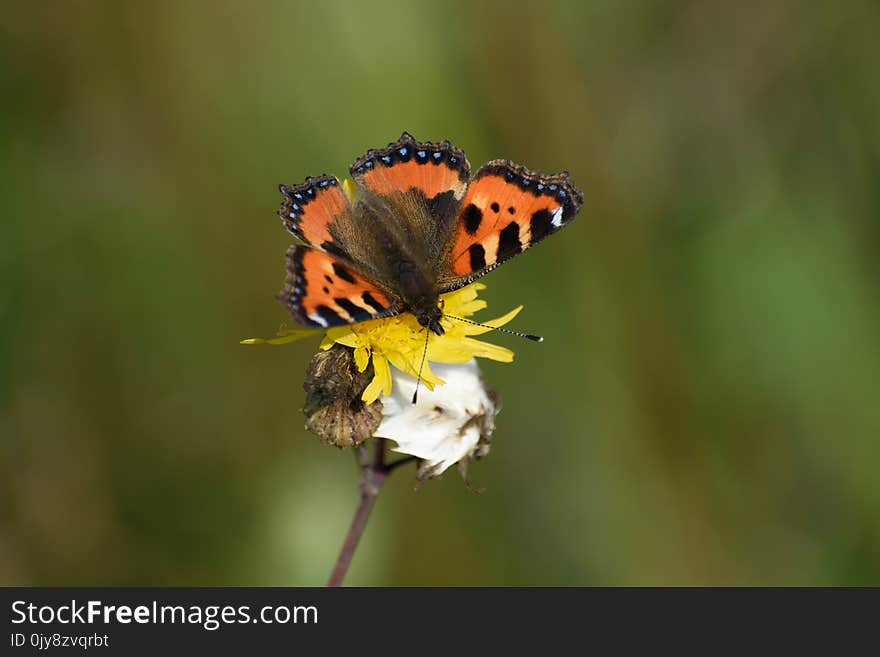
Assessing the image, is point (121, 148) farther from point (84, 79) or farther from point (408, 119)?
point (408, 119)

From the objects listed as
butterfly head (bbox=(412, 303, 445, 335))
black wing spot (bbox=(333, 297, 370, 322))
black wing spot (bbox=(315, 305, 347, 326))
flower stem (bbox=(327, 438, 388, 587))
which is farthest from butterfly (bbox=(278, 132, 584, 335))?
flower stem (bbox=(327, 438, 388, 587))

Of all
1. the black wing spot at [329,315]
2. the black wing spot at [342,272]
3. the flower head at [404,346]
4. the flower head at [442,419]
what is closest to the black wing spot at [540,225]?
the flower head at [404,346]

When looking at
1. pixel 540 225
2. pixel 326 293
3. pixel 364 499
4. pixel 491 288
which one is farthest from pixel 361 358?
pixel 491 288

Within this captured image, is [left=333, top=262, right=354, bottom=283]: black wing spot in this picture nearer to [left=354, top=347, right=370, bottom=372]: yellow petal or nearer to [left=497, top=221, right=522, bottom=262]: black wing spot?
→ [left=354, top=347, right=370, bottom=372]: yellow petal

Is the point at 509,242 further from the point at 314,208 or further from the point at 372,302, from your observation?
the point at 314,208

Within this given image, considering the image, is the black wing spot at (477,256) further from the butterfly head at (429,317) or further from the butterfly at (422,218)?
the butterfly head at (429,317)

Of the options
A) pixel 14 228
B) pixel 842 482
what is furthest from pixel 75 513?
pixel 842 482
